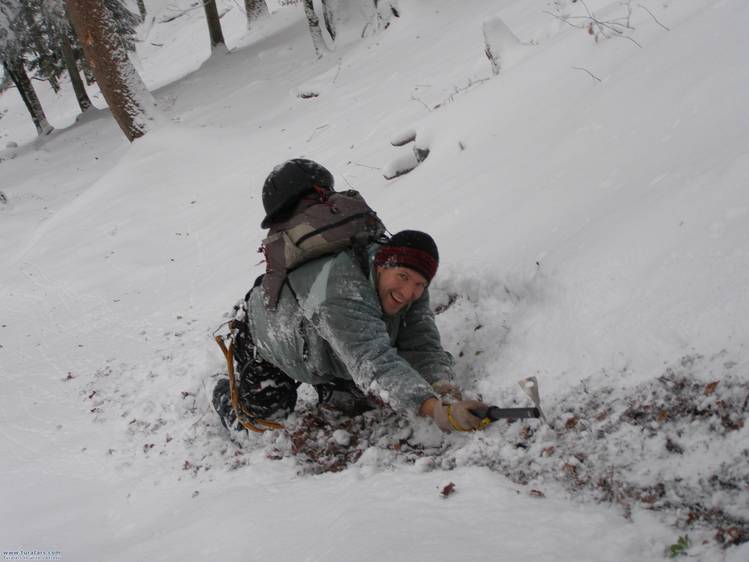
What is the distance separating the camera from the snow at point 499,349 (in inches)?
82.2

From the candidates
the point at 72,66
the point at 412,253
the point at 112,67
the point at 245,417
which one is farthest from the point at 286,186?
the point at 72,66

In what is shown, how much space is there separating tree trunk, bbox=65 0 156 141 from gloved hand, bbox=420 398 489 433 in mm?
11269

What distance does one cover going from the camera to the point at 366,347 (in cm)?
273

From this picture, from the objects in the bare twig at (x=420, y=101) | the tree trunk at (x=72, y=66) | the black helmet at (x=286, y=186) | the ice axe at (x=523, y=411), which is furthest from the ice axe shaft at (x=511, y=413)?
the tree trunk at (x=72, y=66)

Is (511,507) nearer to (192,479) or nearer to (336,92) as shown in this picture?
(192,479)

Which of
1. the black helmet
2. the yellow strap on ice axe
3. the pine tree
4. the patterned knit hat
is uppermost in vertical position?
the pine tree

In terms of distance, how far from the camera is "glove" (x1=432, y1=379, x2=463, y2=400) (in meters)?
2.94

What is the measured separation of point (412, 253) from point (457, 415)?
0.83m

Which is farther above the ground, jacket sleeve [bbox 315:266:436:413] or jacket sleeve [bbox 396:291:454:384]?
jacket sleeve [bbox 315:266:436:413]

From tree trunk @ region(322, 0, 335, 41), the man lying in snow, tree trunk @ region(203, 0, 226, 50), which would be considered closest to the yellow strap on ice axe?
the man lying in snow

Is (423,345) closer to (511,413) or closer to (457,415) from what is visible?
(457,415)

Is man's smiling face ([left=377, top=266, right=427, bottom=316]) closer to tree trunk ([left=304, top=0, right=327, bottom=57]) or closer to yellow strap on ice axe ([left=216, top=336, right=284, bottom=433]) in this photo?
yellow strap on ice axe ([left=216, top=336, right=284, bottom=433])

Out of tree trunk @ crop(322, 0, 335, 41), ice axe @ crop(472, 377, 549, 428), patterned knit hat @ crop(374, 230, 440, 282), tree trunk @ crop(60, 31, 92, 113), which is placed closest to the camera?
ice axe @ crop(472, 377, 549, 428)

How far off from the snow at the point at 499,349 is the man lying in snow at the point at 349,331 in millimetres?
250
